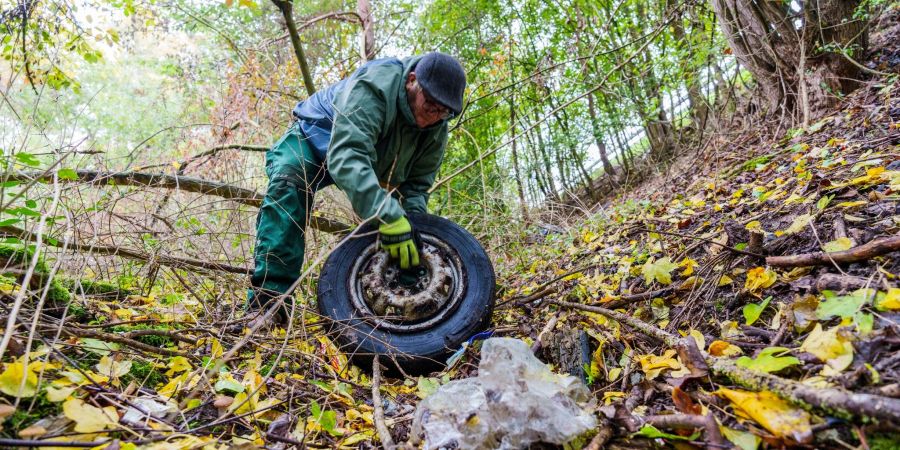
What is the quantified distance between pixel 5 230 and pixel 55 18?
2.42 meters

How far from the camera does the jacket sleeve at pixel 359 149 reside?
2.47 meters

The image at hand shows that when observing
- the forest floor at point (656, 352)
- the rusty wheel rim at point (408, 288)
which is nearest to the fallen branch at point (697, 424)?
the forest floor at point (656, 352)

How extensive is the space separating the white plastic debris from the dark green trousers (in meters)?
1.55

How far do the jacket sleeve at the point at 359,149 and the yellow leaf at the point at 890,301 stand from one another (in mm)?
1939

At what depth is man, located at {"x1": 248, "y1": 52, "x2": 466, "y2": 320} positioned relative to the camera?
2.50 meters

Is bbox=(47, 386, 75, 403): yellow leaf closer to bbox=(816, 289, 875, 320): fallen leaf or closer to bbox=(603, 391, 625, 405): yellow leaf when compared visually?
bbox=(603, 391, 625, 405): yellow leaf

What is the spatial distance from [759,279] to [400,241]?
165 centimetres

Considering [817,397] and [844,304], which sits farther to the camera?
[844,304]

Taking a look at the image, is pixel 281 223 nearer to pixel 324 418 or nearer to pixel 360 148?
pixel 360 148

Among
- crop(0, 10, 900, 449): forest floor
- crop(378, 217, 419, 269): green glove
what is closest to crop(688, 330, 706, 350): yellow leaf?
crop(0, 10, 900, 449): forest floor

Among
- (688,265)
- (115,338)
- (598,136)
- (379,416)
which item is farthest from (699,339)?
(598,136)

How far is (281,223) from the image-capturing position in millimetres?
2771

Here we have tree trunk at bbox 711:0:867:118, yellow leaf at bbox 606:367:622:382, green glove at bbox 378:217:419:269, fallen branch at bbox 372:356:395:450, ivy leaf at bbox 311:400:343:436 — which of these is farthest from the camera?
tree trunk at bbox 711:0:867:118

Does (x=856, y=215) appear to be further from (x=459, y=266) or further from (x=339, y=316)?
(x=339, y=316)
